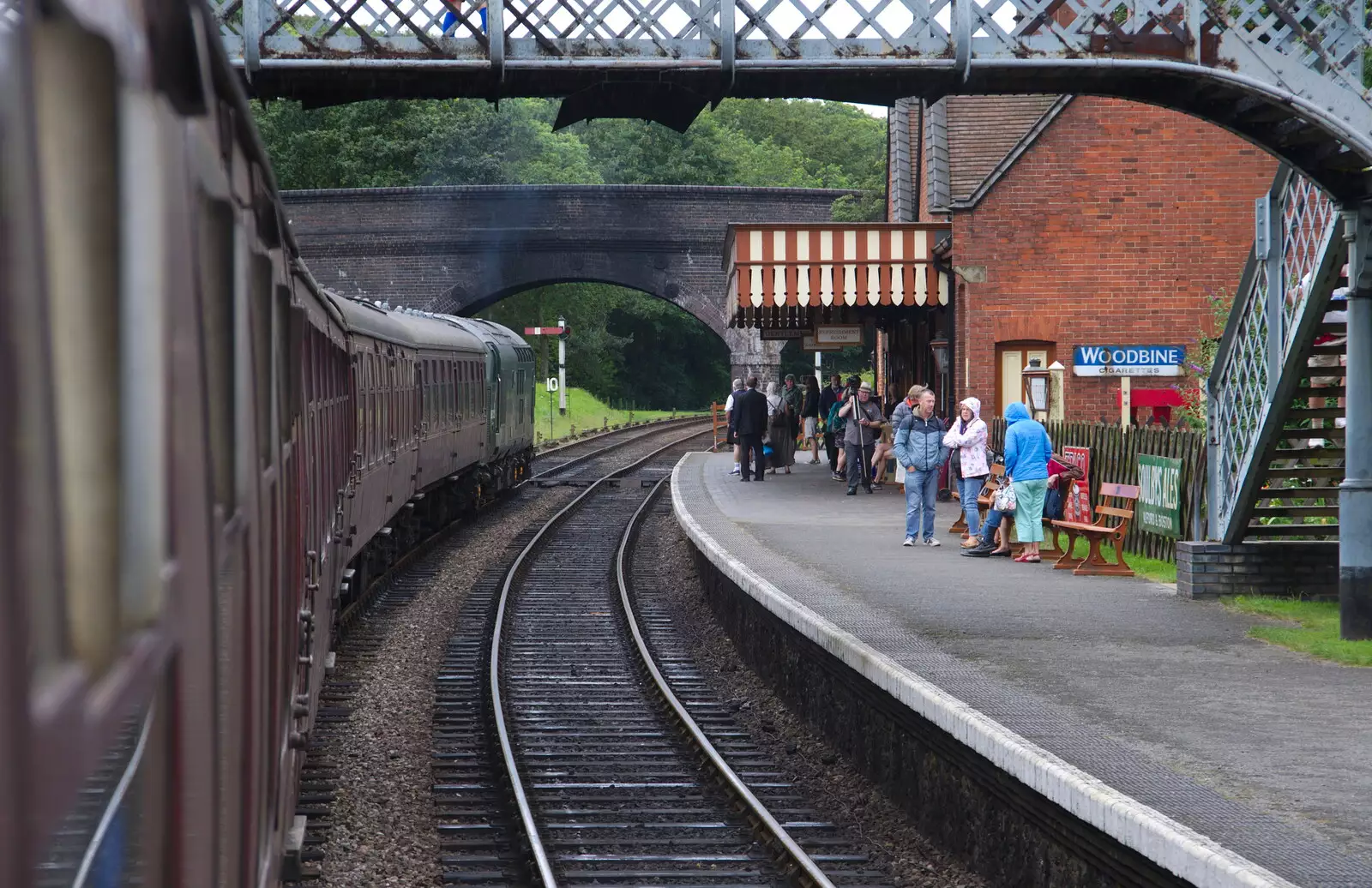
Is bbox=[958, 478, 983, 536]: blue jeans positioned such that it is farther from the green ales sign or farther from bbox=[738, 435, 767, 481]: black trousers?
bbox=[738, 435, 767, 481]: black trousers

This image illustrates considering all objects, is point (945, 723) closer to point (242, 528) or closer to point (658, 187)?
point (242, 528)

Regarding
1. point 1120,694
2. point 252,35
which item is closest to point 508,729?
point 1120,694

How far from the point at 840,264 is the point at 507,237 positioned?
23.4 metres

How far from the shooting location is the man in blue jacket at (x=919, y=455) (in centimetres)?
1516

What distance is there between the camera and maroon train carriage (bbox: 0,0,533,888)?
1.35 metres

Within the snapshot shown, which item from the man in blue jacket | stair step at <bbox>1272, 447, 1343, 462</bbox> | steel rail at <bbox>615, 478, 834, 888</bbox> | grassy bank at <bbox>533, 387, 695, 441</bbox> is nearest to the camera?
steel rail at <bbox>615, 478, 834, 888</bbox>

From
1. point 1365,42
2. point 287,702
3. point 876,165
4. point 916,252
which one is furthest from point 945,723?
point 876,165

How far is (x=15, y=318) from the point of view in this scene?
1300 mm

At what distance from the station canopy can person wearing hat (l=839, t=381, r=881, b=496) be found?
1380mm

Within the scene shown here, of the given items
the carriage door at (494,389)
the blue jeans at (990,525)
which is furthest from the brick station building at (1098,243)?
the carriage door at (494,389)

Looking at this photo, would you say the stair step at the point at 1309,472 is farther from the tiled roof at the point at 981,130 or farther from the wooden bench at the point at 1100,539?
the tiled roof at the point at 981,130

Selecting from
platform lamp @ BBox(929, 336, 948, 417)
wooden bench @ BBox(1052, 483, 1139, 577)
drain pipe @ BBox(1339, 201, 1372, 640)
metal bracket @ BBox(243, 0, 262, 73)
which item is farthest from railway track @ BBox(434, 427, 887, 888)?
platform lamp @ BBox(929, 336, 948, 417)

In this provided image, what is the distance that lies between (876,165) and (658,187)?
40366 millimetres

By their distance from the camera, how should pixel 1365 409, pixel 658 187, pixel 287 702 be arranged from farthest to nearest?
pixel 658 187, pixel 1365 409, pixel 287 702
